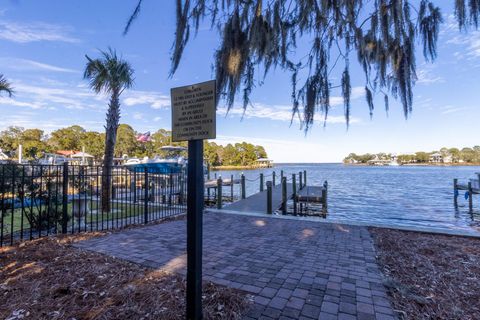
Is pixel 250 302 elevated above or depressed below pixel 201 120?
below

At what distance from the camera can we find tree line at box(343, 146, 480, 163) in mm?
88438

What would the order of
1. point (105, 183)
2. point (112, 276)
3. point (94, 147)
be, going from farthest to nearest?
point (94, 147) < point (105, 183) < point (112, 276)

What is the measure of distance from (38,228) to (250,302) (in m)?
4.91

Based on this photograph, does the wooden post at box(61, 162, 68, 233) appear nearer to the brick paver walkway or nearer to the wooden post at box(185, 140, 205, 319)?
the brick paver walkway

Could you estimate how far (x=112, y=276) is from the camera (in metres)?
3.02

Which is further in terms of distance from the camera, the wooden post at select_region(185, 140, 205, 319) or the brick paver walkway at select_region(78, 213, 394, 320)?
the brick paver walkway at select_region(78, 213, 394, 320)

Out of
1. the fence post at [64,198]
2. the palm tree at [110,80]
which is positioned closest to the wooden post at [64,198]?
the fence post at [64,198]

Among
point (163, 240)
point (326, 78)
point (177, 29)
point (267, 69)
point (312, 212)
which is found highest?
point (177, 29)

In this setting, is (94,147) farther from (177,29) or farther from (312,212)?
(177,29)

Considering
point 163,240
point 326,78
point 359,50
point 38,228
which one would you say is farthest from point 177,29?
point 38,228

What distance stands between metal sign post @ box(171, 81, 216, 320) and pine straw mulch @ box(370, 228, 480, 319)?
2.02m

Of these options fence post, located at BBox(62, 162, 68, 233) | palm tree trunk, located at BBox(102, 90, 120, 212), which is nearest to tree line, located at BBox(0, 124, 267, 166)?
palm tree trunk, located at BBox(102, 90, 120, 212)

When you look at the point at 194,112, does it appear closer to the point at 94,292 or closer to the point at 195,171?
the point at 195,171

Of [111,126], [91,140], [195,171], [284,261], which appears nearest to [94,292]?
[195,171]
